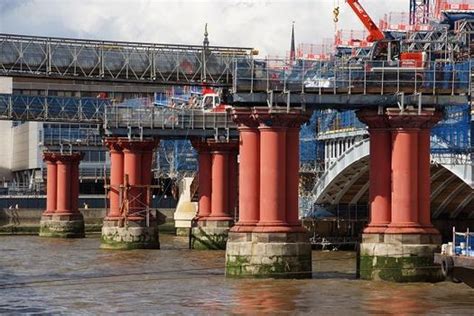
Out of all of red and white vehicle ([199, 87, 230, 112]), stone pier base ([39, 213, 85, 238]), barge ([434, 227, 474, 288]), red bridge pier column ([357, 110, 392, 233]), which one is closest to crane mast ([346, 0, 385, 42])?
red and white vehicle ([199, 87, 230, 112])

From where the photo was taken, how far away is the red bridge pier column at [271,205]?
68688 millimetres

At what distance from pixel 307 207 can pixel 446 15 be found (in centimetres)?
2121

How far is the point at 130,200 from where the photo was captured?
107 m

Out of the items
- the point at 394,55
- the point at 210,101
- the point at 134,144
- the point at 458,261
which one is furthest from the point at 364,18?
the point at 458,261

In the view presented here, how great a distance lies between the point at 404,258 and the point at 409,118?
7.65m

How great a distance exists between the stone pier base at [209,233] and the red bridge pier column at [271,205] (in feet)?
124

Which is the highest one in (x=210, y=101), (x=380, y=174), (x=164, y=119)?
(x=210, y=101)

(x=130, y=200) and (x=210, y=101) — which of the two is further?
(x=210, y=101)

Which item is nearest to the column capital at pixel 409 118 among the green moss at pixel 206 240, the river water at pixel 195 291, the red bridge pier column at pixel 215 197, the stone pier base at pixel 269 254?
the stone pier base at pixel 269 254

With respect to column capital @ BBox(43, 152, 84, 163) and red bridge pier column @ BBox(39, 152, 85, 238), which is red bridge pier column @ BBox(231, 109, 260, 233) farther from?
column capital @ BBox(43, 152, 84, 163)

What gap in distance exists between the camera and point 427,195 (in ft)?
228

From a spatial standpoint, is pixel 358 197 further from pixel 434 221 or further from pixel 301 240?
pixel 301 240

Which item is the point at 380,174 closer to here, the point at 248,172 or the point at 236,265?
the point at 248,172

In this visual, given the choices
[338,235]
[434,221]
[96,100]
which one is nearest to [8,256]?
[338,235]
